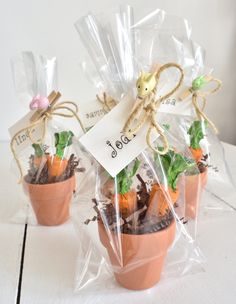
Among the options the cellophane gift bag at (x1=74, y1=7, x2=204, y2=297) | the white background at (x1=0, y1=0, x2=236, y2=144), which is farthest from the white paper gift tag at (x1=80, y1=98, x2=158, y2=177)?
the white background at (x1=0, y1=0, x2=236, y2=144)

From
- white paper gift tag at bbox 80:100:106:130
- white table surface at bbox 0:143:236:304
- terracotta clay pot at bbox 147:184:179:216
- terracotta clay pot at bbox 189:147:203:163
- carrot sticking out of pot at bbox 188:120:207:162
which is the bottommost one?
white table surface at bbox 0:143:236:304

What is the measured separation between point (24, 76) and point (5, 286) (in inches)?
16.2

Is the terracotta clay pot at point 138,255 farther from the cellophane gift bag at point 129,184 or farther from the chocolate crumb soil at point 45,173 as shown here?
the chocolate crumb soil at point 45,173

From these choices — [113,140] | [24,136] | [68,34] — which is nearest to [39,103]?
[24,136]

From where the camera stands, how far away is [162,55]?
548mm

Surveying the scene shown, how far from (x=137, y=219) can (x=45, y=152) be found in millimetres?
255

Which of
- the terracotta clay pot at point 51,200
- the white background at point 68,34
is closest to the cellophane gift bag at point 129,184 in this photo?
the terracotta clay pot at point 51,200

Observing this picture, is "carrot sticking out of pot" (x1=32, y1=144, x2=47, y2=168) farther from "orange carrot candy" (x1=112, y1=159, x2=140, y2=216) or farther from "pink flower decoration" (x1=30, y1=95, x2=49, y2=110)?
"orange carrot candy" (x1=112, y1=159, x2=140, y2=216)

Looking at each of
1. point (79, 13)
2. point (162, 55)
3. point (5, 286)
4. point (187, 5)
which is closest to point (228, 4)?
point (187, 5)

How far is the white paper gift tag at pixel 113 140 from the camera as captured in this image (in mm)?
424

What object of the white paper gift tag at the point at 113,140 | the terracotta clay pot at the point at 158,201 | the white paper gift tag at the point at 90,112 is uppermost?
the white paper gift tag at the point at 113,140

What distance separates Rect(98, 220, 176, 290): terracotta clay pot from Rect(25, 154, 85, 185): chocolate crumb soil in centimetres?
18

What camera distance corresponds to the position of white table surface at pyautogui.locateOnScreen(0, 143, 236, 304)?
1.40 feet

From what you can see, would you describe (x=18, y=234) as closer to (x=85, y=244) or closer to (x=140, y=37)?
(x=85, y=244)
